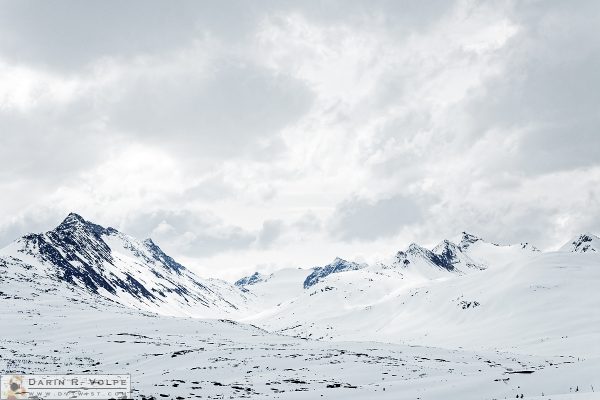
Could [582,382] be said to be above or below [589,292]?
below

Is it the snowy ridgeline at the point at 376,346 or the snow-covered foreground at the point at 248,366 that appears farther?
the snowy ridgeline at the point at 376,346

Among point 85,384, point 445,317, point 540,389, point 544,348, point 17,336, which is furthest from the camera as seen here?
point 445,317

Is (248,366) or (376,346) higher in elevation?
(376,346)

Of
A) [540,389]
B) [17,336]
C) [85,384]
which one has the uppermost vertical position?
[17,336]

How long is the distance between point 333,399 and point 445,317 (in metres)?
137

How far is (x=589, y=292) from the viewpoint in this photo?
136625mm

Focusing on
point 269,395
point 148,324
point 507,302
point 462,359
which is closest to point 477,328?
point 507,302

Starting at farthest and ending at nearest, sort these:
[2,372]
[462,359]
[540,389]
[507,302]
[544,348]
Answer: [507,302] < [544,348] < [462,359] < [2,372] < [540,389]

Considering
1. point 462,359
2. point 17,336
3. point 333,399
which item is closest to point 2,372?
point 333,399

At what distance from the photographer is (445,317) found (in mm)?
159750

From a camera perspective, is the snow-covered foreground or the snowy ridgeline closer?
the snow-covered foreground

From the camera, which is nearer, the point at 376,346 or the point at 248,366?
the point at 248,366

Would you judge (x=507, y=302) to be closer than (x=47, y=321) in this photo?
No

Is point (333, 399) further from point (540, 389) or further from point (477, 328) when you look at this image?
point (477, 328)
